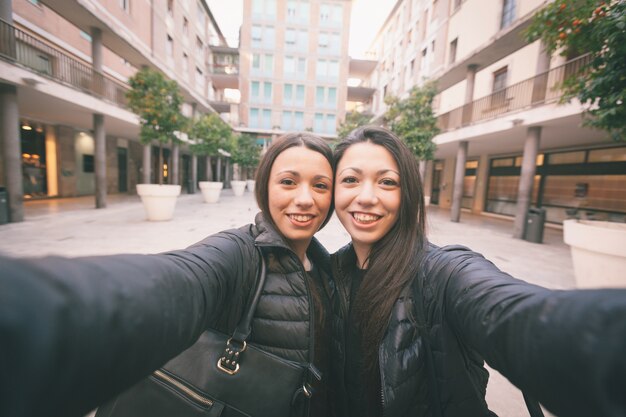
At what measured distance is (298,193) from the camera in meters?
1.44

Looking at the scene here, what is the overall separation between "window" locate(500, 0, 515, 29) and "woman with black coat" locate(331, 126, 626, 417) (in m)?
13.4

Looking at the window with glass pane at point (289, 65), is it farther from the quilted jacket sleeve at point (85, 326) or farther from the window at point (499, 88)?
the quilted jacket sleeve at point (85, 326)

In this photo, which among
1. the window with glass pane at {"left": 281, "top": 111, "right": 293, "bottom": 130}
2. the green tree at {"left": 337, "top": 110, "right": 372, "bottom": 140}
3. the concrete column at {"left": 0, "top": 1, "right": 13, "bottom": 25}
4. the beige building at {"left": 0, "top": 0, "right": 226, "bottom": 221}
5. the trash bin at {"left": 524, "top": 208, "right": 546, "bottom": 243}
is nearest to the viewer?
the concrete column at {"left": 0, "top": 1, "right": 13, "bottom": 25}

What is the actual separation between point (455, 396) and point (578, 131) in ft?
37.8

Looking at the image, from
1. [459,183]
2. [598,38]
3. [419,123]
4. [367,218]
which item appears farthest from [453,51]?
[367,218]

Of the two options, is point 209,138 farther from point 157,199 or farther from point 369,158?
point 369,158

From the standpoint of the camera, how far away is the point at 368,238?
140 cm

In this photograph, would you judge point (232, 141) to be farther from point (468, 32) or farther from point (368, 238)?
point (368, 238)

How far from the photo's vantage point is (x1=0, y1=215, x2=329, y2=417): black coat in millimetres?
342

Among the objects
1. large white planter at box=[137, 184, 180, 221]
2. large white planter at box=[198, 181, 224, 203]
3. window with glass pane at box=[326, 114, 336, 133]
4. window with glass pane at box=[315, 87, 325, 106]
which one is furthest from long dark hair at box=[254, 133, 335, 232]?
window with glass pane at box=[315, 87, 325, 106]

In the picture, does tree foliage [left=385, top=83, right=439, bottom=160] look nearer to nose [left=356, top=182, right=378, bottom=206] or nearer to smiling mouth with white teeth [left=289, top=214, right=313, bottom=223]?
nose [left=356, top=182, right=378, bottom=206]

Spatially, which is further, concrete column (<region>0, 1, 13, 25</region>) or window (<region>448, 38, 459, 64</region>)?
window (<region>448, 38, 459, 64</region>)

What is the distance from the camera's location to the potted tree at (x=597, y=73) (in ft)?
8.44

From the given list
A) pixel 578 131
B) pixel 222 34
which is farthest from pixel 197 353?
pixel 222 34
